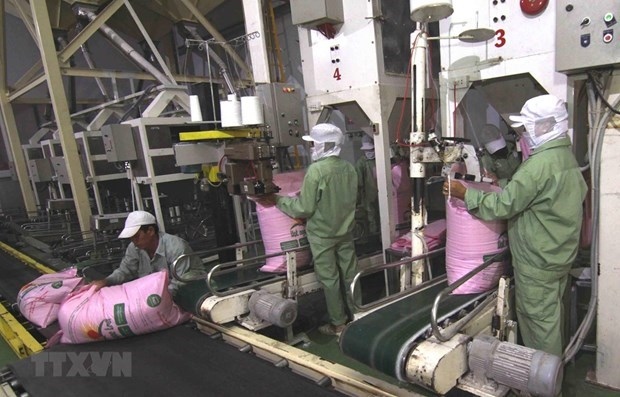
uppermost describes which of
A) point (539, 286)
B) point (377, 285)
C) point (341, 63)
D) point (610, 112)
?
point (341, 63)

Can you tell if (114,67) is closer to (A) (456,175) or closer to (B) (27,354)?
(B) (27,354)

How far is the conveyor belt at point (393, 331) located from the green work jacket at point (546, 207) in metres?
0.40

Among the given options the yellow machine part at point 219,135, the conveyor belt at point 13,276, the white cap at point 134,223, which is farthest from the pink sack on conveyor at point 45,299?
the yellow machine part at point 219,135

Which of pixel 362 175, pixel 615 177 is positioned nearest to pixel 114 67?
pixel 362 175

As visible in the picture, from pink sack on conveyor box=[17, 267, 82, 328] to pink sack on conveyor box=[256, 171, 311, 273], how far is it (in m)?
1.47

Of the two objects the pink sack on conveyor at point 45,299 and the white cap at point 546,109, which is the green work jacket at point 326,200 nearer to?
the white cap at point 546,109

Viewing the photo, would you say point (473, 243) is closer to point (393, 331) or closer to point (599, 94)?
point (393, 331)

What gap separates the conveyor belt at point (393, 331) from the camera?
173 centimetres

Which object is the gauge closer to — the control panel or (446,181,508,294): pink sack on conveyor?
the control panel

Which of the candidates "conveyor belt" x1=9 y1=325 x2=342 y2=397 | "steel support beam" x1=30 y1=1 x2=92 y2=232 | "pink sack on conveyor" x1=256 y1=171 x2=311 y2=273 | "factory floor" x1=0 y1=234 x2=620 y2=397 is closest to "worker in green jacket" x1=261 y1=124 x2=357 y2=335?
"pink sack on conveyor" x1=256 y1=171 x2=311 y2=273

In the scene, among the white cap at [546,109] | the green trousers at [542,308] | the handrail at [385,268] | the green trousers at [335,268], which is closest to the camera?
the white cap at [546,109]

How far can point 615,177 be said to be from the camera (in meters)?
1.87

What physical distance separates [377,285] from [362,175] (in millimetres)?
1206

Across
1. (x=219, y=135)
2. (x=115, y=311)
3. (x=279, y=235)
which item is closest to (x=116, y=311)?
(x=115, y=311)
